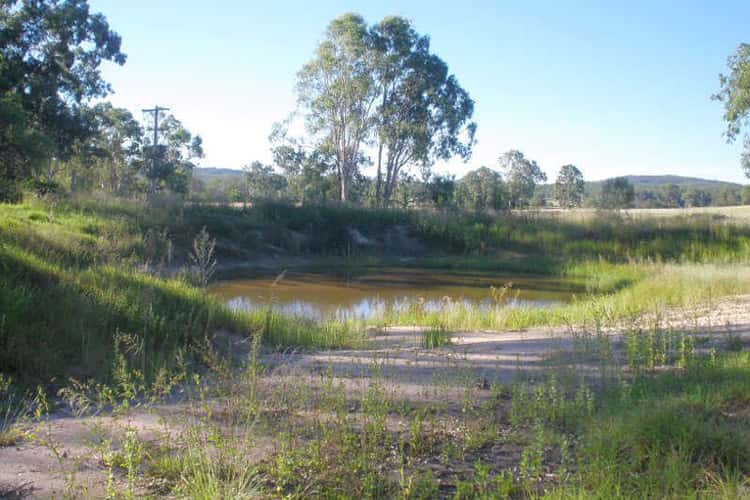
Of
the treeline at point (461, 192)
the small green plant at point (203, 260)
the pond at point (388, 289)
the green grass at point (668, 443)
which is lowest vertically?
the pond at point (388, 289)

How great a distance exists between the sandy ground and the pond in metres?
5.07

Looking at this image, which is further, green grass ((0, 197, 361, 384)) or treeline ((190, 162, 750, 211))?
treeline ((190, 162, 750, 211))

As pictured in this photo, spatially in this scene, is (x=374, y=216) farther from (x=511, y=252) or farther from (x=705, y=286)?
(x=705, y=286)

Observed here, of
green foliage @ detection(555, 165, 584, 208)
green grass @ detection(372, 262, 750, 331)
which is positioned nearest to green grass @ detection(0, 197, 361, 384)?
green grass @ detection(372, 262, 750, 331)

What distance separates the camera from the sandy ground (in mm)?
3666

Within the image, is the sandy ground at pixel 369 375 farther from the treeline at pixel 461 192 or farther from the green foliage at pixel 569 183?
the green foliage at pixel 569 183

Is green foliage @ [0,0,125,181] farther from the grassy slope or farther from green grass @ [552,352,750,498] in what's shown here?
green grass @ [552,352,750,498]

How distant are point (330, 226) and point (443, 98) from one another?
756 inches

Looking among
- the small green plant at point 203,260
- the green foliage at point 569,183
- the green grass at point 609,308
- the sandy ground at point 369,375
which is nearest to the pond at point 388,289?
the green grass at point 609,308

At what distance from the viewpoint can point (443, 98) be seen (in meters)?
46.3

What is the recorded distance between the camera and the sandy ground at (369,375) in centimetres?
367

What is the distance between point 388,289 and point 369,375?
1419 cm

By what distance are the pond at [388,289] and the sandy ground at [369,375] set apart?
200 inches

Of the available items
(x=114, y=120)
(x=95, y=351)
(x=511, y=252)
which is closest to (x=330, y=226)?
(x=511, y=252)
